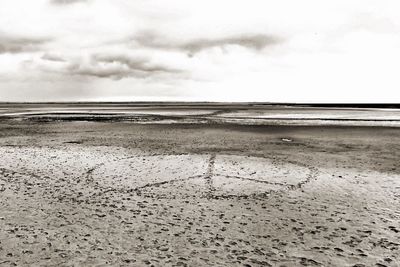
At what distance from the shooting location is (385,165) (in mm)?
9656

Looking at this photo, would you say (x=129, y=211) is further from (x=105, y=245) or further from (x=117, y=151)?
(x=117, y=151)

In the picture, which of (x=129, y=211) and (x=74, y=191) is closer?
(x=129, y=211)

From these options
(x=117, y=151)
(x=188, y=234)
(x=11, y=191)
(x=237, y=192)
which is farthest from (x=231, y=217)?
(x=117, y=151)

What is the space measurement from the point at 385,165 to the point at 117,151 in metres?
7.97

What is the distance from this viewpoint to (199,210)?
18.9 ft

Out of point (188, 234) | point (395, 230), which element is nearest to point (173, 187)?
point (188, 234)

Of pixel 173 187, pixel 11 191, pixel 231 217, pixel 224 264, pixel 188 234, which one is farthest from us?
pixel 173 187

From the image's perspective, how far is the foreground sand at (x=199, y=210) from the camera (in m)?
4.14

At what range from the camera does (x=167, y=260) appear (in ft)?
13.1

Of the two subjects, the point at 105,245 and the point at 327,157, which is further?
the point at 327,157

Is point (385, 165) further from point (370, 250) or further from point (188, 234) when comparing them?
point (188, 234)

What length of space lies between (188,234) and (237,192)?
2.26 m

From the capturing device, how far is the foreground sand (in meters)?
4.14

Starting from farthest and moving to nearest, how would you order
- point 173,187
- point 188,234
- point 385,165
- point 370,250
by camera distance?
point 385,165 → point 173,187 → point 188,234 → point 370,250
